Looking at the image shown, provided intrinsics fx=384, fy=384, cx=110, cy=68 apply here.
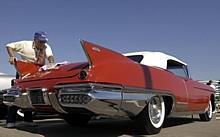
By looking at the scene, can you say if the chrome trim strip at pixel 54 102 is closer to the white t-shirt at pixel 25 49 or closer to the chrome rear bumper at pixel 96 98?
the chrome rear bumper at pixel 96 98

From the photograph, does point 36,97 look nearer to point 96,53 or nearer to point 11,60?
point 96,53

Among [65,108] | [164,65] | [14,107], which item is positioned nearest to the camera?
[65,108]

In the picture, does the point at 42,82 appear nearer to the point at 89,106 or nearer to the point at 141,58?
the point at 89,106

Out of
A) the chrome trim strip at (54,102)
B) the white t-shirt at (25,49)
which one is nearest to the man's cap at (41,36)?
the white t-shirt at (25,49)

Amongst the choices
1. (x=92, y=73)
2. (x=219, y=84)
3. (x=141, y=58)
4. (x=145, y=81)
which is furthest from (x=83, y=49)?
(x=219, y=84)

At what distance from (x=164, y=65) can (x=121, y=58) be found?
1.64 metres

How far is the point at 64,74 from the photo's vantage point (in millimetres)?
5301

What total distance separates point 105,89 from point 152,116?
1358mm

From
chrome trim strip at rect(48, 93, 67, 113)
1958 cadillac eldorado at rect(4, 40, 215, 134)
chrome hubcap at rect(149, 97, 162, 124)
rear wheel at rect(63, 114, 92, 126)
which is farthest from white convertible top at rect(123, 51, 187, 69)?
chrome trim strip at rect(48, 93, 67, 113)

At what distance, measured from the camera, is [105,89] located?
4.84 metres

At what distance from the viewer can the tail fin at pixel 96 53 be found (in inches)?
197

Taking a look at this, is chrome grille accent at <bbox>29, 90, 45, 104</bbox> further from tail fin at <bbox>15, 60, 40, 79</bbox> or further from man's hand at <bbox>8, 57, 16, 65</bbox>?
man's hand at <bbox>8, 57, 16, 65</bbox>

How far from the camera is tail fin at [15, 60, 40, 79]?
20.5 ft

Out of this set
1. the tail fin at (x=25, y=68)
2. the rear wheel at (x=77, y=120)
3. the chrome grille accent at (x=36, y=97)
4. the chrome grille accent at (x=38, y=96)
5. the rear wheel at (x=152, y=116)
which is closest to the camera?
the chrome grille accent at (x=38, y=96)
